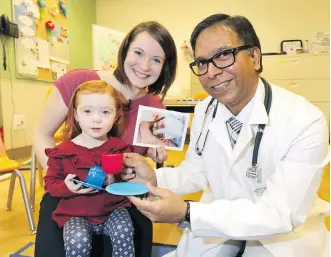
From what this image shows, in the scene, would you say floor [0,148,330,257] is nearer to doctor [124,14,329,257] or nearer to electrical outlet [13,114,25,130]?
doctor [124,14,329,257]

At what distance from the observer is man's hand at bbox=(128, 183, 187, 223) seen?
0.95 meters

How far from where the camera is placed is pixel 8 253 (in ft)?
5.86

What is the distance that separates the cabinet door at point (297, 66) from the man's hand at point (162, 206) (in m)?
4.84

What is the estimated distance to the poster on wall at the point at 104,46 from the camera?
4.13 m

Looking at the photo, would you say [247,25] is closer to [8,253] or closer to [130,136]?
[130,136]

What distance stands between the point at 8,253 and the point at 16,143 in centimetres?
251

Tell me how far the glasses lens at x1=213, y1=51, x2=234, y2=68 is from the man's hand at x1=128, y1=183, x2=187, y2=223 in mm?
461

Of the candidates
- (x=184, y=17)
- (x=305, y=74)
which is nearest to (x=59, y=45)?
(x=184, y=17)

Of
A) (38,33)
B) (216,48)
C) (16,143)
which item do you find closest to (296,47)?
(38,33)

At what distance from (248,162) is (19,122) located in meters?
3.60

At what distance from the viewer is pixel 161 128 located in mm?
1529

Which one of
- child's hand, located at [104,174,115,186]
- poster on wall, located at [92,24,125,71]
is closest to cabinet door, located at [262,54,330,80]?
poster on wall, located at [92,24,125,71]

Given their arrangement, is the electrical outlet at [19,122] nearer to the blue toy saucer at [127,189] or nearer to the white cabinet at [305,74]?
the blue toy saucer at [127,189]

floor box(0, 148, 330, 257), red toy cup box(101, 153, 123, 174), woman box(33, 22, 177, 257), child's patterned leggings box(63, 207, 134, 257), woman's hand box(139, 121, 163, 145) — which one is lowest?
floor box(0, 148, 330, 257)
